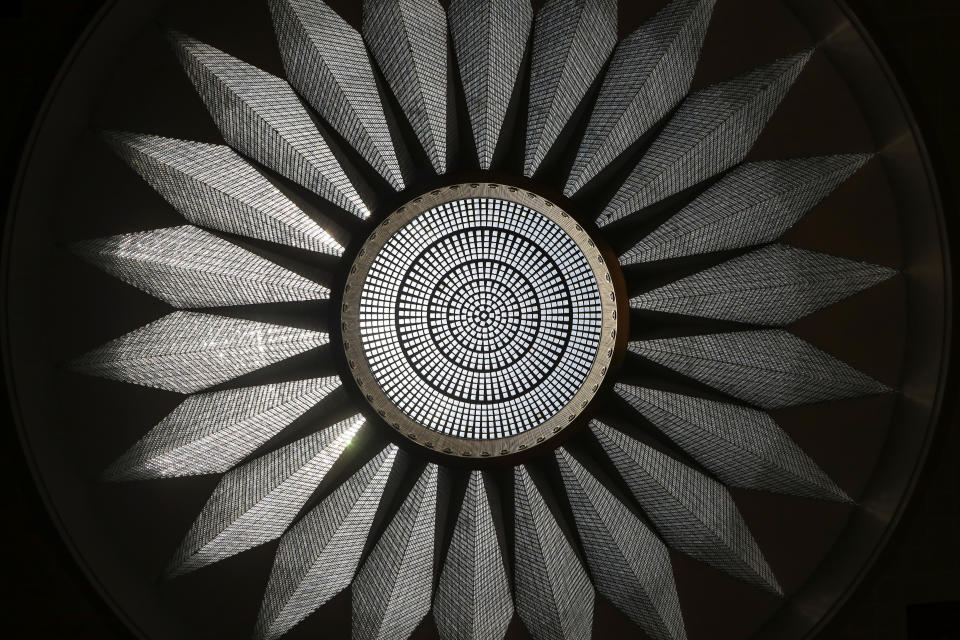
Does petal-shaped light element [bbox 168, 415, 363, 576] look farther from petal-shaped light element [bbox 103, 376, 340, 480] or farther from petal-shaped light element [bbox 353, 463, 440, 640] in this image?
petal-shaped light element [bbox 353, 463, 440, 640]

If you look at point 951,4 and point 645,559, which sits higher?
point 951,4

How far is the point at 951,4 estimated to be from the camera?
6.36 meters

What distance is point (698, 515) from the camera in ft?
22.5

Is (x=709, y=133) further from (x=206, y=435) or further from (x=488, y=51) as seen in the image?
(x=206, y=435)

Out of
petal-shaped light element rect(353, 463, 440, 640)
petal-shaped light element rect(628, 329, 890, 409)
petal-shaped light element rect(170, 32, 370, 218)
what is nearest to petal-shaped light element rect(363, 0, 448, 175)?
petal-shaped light element rect(170, 32, 370, 218)

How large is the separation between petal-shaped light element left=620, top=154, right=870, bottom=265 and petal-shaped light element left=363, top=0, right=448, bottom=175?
207cm

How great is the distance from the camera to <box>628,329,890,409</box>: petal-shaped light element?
6.71m

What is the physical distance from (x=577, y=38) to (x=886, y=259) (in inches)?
116

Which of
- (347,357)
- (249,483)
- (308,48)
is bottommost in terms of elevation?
(249,483)

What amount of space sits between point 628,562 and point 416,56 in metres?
4.29

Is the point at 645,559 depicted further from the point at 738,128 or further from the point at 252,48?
the point at 252,48

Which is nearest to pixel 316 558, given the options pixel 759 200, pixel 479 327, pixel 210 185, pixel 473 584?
pixel 473 584

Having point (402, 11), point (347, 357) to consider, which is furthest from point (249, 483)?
point (402, 11)

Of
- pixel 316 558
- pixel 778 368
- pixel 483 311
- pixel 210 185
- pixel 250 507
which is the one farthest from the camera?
pixel 483 311
